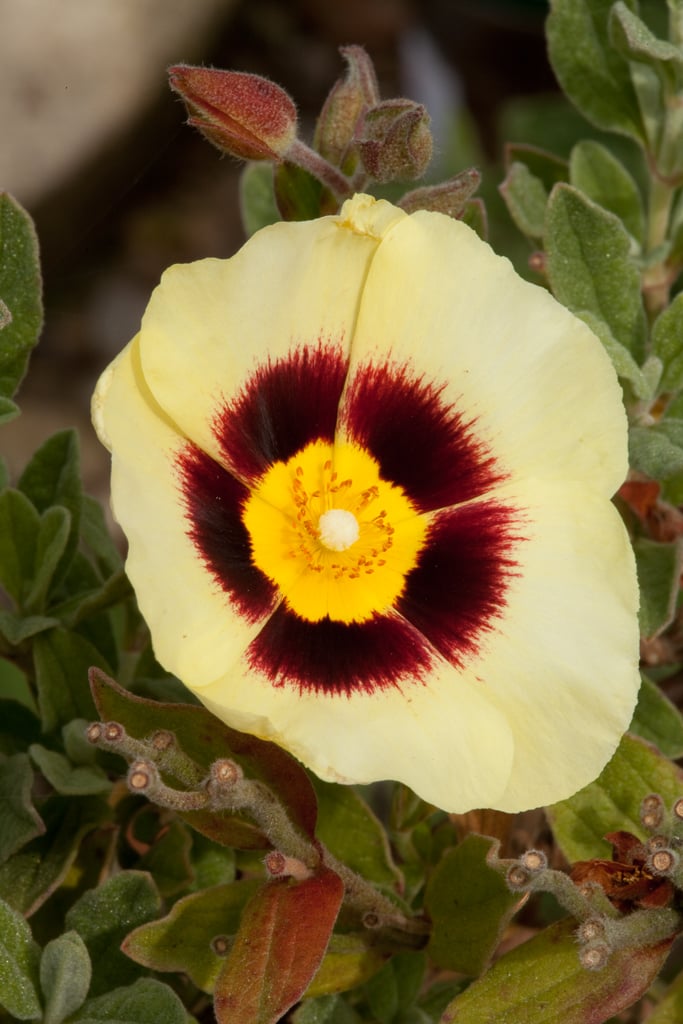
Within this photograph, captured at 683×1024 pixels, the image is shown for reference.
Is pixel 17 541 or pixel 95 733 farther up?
pixel 95 733

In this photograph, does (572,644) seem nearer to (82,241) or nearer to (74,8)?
(74,8)

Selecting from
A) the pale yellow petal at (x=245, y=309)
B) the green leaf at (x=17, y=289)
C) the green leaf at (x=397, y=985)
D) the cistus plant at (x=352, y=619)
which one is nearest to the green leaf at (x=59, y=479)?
the cistus plant at (x=352, y=619)

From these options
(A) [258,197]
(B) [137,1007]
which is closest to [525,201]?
(A) [258,197]

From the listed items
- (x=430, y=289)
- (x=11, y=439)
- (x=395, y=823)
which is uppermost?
(x=430, y=289)

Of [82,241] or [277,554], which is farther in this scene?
[82,241]

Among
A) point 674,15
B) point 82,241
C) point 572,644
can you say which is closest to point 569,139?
point 674,15

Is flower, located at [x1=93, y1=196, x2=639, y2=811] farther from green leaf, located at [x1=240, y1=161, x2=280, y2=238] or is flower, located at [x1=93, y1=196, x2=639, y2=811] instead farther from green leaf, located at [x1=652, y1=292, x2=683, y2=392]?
green leaf, located at [x1=240, y1=161, x2=280, y2=238]

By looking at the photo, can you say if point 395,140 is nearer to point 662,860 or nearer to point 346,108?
point 346,108
